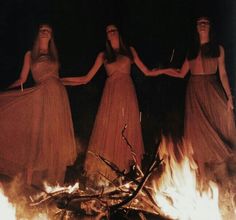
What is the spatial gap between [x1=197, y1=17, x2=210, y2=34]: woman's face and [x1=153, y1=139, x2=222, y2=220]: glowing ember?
6.56 ft

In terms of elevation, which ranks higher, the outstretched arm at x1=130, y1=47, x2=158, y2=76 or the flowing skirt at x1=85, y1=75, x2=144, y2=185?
the outstretched arm at x1=130, y1=47, x2=158, y2=76

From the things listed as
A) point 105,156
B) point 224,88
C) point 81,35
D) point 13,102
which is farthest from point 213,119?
point 13,102

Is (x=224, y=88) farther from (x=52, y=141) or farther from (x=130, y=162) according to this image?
(x=52, y=141)

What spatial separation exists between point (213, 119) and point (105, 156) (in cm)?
192

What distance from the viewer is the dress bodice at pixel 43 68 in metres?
9.04

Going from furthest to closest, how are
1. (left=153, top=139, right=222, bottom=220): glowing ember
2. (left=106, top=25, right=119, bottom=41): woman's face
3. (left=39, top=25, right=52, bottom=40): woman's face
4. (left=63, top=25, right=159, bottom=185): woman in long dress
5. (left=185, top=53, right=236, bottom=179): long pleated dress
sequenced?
(left=39, top=25, right=52, bottom=40): woman's face → (left=106, top=25, right=119, bottom=41): woman's face → (left=63, top=25, right=159, bottom=185): woman in long dress → (left=185, top=53, right=236, bottom=179): long pleated dress → (left=153, top=139, right=222, bottom=220): glowing ember


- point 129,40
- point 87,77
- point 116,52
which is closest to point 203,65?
point 129,40

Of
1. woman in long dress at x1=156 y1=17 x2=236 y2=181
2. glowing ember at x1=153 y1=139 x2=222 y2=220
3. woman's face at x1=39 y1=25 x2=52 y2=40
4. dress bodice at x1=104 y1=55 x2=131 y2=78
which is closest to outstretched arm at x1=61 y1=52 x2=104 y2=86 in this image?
dress bodice at x1=104 y1=55 x2=131 y2=78

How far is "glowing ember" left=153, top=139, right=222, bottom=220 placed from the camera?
7410mm

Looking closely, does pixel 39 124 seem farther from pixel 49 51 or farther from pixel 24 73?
pixel 49 51

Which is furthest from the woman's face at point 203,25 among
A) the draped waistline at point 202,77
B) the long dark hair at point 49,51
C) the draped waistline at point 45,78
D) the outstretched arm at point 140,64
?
the draped waistline at point 45,78

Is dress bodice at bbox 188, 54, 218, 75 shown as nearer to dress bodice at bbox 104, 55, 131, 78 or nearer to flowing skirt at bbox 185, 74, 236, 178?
flowing skirt at bbox 185, 74, 236, 178

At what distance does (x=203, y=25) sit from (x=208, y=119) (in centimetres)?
162

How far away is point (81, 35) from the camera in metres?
9.08
